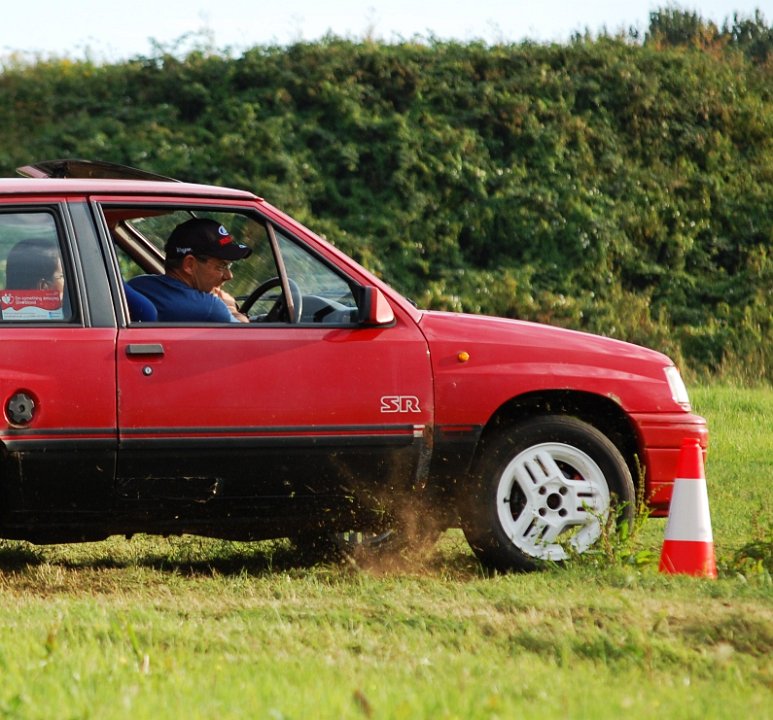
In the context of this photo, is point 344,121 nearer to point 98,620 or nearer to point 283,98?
point 283,98

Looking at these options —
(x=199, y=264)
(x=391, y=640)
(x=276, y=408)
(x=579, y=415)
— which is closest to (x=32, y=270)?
(x=199, y=264)

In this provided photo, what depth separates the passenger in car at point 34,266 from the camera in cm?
600

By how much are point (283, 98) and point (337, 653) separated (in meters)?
17.5

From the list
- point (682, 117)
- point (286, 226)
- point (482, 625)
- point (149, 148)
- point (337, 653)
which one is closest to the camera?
point (337, 653)

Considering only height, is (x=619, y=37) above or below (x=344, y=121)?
above

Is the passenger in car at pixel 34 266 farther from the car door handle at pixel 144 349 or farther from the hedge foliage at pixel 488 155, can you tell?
the hedge foliage at pixel 488 155

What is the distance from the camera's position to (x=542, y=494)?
21.2 ft

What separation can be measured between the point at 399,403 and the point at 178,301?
1.10 m

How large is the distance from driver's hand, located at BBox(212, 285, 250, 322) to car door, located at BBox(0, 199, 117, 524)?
738 mm

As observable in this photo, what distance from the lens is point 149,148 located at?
2064 cm

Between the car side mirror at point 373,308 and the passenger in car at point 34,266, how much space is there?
Answer: 1.31 metres

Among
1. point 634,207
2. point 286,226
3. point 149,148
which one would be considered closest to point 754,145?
point 634,207

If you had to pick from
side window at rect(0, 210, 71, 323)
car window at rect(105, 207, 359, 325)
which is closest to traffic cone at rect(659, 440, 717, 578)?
car window at rect(105, 207, 359, 325)

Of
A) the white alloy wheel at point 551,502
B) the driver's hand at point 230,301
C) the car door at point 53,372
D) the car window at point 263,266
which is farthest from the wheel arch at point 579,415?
the car door at point 53,372
